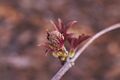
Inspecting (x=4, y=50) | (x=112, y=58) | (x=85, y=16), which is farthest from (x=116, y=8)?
(x=4, y=50)

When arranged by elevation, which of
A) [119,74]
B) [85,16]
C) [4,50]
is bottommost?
[119,74]

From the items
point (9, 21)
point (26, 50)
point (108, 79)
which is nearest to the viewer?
point (108, 79)

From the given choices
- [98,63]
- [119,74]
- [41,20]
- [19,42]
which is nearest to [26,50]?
[19,42]

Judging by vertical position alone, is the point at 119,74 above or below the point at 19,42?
below

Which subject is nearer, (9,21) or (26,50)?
(26,50)

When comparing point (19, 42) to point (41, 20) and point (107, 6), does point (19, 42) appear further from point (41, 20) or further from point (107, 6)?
point (107, 6)

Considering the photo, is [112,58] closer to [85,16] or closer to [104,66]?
[104,66]

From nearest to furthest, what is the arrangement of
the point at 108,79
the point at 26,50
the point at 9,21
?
the point at 108,79
the point at 26,50
the point at 9,21
